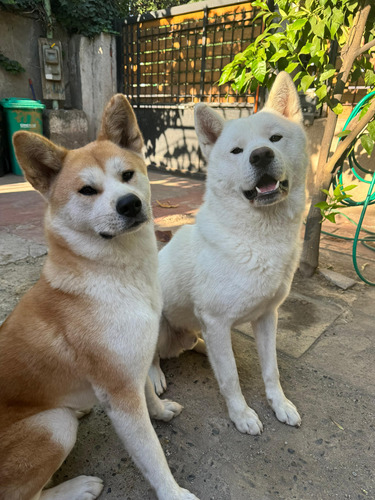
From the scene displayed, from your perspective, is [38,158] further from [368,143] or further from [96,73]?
[96,73]

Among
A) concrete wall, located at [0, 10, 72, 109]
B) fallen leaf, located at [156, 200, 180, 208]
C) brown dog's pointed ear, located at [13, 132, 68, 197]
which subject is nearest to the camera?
brown dog's pointed ear, located at [13, 132, 68, 197]

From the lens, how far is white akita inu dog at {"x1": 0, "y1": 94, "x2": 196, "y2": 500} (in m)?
1.27

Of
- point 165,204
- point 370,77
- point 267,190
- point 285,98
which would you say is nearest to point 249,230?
point 267,190

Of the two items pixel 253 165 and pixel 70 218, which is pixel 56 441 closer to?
pixel 70 218

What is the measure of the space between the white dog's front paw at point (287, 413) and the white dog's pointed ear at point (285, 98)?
5.02ft

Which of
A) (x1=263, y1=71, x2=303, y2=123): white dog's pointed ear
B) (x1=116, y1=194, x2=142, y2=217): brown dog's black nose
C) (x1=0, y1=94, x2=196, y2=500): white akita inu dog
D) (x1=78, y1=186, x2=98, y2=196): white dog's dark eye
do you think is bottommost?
(x1=0, y1=94, x2=196, y2=500): white akita inu dog

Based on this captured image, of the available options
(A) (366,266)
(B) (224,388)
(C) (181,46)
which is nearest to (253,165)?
(B) (224,388)

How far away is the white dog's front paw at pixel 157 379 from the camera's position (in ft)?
6.39

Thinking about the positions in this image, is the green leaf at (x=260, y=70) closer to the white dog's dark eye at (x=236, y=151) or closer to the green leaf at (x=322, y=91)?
the green leaf at (x=322, y=91)

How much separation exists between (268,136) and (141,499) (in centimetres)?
175

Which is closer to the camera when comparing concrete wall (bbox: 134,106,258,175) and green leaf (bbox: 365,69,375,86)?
green leaf (bbox: 365,69,375,86)

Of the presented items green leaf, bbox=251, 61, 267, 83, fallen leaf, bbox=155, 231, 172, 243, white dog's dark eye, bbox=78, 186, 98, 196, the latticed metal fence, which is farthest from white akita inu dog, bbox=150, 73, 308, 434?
the latticed metal fence

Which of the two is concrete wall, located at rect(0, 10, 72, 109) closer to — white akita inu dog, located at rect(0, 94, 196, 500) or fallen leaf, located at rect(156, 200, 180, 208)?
fallen leaf, located at rect(156, 200, 180, 208)

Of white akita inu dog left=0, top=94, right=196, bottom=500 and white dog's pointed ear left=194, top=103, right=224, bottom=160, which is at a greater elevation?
white dog's pointed ear left=194, top=103, right=224, bottom=160
